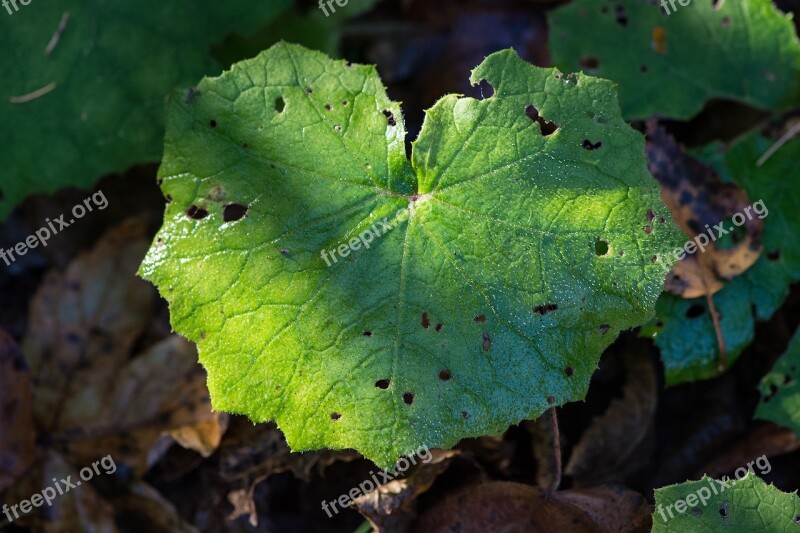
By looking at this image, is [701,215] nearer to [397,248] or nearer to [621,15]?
[621,15]

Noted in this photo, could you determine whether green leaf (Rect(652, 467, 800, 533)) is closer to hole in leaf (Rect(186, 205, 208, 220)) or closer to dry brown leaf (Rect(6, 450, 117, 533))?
hole in leaf (Rect(186, 205, 208, 220))

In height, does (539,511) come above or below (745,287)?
below

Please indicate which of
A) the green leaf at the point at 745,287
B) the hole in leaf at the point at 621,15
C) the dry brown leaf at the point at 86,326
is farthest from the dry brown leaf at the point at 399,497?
the hole in leaf at the point at 621,15

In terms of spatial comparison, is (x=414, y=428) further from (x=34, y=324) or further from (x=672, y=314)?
(x=34, y=324)

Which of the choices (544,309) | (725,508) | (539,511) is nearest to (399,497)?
(539,511)

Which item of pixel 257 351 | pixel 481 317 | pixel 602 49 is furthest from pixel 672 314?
pixel 257 351

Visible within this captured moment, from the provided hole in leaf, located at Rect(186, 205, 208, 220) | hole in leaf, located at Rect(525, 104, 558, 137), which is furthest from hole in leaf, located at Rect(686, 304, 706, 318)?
hole in leaf, located at Rect(186, 205, 208, 220)
